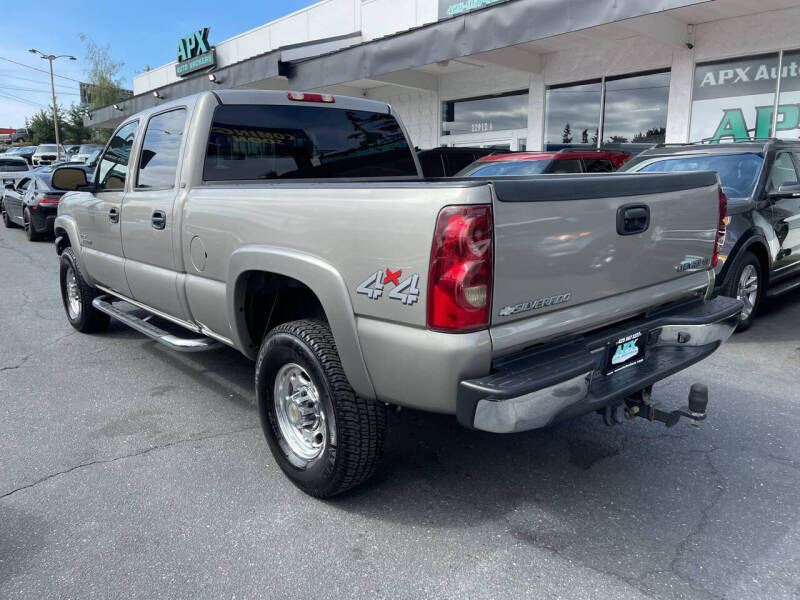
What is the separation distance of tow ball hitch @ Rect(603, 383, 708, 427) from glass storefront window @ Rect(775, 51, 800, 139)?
921 centimetres

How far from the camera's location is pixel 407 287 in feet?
7.78

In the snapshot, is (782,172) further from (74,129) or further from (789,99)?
(74,129)

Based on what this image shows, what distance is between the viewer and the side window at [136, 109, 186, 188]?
13.1ft

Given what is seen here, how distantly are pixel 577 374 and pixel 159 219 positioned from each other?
2.83m

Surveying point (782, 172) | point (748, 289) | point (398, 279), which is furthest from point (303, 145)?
point (782, 172)

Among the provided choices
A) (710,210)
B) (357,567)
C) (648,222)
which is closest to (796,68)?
(710,210)

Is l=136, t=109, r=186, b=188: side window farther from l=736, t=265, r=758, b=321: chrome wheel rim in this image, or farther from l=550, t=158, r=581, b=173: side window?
l=550, t=158, r=581, b=173: side window

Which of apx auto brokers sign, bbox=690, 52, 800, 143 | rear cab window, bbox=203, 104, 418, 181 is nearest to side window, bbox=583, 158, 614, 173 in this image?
apx auto brokers sign, bbox=690, 52, 800, 143

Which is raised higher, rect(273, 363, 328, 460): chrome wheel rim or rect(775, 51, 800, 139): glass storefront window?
rect(775, 51, 800, 139): glass storefront window

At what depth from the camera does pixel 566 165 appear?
8.23m

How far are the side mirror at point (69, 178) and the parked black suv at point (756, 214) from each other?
5.56 meters

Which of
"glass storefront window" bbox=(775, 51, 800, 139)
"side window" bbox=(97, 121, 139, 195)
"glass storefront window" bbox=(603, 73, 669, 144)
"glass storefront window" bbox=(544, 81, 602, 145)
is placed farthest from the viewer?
"glass storefront window" bbox=(544, 81, 602, 145)

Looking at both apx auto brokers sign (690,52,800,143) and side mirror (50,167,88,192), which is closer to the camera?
side mirror (50,167,88,192)

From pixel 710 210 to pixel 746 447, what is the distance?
4.58 feet
